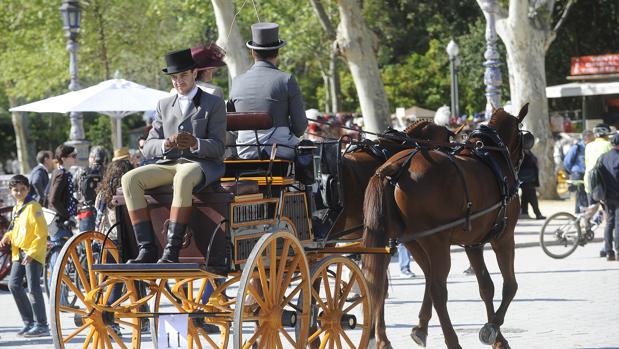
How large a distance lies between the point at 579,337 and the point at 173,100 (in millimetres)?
4272

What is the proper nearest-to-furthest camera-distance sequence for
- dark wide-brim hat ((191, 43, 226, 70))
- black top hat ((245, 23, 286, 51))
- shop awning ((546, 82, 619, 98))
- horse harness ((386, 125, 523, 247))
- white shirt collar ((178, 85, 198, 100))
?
white shirt collar ((178, 85, 198, 100))
dark wide-brim hat ((191, 43, 226, 70))
black top hat ((245, 23, 286, 51))
horse harness ((386, 125, 523, 247))
shop awning ((546, 82, 619, 98))

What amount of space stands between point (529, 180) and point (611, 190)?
5.08 metres

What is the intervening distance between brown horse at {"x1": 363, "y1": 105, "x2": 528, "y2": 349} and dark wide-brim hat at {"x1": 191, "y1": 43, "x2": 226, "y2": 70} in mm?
1691

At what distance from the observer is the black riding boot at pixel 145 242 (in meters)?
7.50

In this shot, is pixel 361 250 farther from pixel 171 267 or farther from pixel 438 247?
pixel 171 267

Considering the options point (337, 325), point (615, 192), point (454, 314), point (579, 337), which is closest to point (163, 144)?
point (337, 325)

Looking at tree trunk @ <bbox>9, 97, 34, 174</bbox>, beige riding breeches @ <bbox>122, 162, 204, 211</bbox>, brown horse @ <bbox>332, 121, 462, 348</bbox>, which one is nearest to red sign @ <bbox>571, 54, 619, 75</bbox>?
tree trunk @ <bbox>9, 97, 34, 174</bbox>

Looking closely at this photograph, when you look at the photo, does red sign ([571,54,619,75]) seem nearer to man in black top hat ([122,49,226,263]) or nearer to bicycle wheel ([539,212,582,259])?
bicycle wheel ([539,212,582,259])

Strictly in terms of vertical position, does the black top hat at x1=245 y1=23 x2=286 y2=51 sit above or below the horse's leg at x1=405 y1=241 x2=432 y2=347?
above

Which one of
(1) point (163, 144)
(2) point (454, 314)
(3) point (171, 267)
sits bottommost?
(2) point (454, 314)

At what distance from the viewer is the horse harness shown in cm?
919

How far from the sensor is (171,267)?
7.17m

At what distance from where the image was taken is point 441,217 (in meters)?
9.18

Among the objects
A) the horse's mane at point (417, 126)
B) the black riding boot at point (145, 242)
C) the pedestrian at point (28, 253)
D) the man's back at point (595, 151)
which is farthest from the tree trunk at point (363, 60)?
the black riding boot at point (145, 242)
